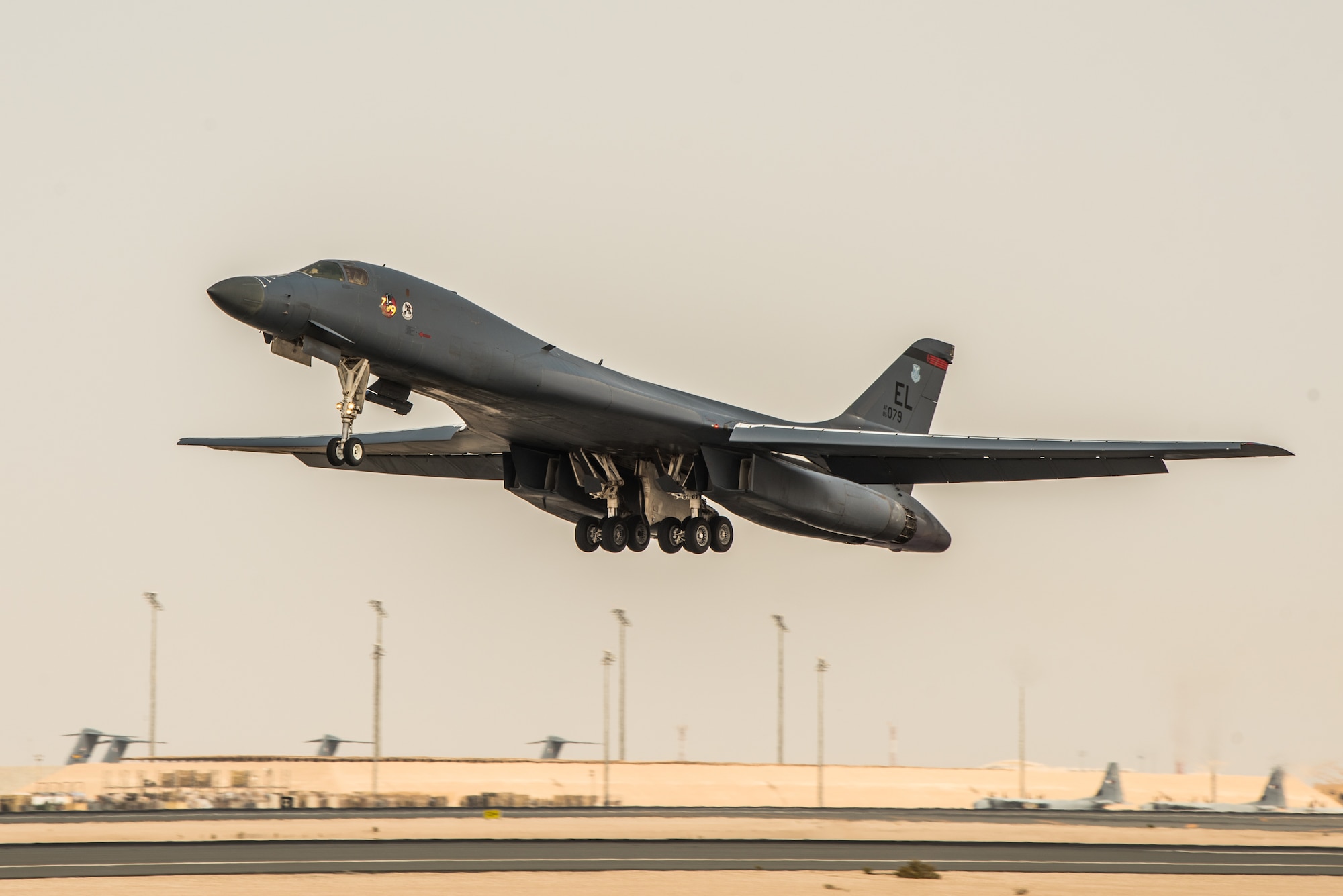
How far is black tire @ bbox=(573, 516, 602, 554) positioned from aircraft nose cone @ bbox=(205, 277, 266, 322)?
12025 mm

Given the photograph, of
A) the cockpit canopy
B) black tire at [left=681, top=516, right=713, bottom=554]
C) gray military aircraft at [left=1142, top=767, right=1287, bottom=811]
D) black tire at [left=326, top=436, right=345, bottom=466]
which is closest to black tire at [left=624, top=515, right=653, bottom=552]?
black tire at [left=681, top=516, right=713, bottom=554]

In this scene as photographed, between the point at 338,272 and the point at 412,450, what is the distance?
10862 mm

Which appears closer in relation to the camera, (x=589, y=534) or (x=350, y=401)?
(x=350, y=401)

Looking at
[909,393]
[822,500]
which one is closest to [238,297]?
[822,500]

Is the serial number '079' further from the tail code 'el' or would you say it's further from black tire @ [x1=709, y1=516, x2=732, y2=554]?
black tire @ [x1=709, y1=516, x2=732, y2=554]

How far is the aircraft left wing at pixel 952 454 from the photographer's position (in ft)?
95.0

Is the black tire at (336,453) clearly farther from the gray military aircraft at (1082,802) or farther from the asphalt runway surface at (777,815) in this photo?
the gray military aircraft at (1082,802)

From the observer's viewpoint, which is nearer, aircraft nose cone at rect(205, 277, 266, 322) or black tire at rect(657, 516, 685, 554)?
aircraft nose cone at rect(205, 277, 266, 322)

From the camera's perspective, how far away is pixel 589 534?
33.7m

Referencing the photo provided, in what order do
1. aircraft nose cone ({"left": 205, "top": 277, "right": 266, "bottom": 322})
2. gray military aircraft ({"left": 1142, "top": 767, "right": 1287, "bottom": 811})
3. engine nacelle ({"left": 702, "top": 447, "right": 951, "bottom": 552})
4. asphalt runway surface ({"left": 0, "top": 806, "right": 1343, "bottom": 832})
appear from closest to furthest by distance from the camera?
aircraft nose cone ({"left": 205, "top": 277, "right": 266, "bottom": 322}), engine nacelle ({"left": 702, "top": 447, "right": 951, "bottom": 552}), asphalt runway surface ({"left": 0, "top": 806, "right": 1343, "bottom": 832}), gray military aircraft ({"left": 1142, "top": 767, "right": 1287, "bottom": 811})

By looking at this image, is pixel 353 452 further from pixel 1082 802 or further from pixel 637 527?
pixel 1082 802

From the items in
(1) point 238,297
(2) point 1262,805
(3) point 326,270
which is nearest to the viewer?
(1) point 238,297

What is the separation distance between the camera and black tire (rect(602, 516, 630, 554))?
33344 millimetres

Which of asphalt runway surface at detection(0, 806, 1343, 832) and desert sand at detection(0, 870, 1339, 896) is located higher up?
desert sand at detection(0, 870, 1339, 896)
